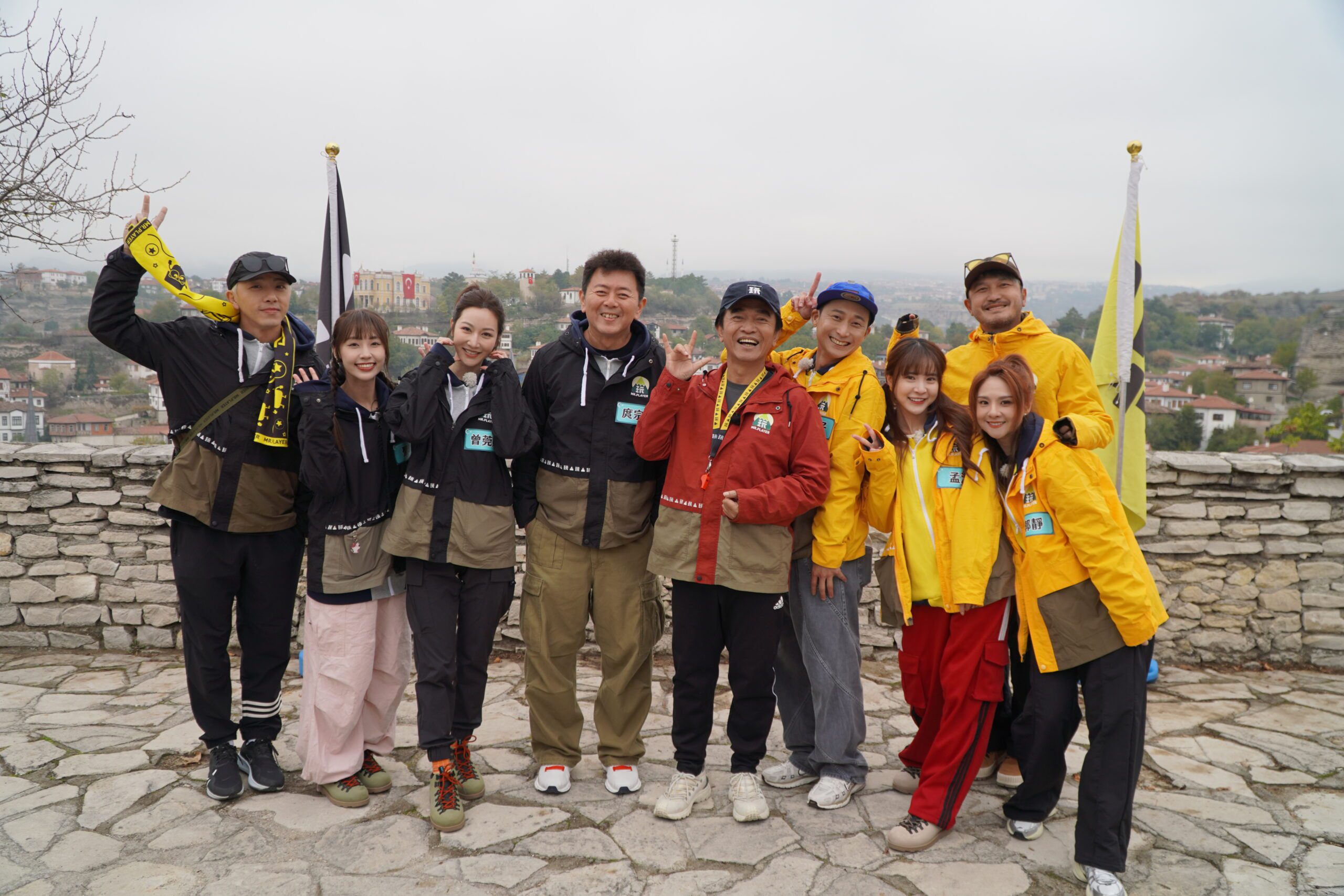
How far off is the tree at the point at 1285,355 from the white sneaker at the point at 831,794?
3633 cm

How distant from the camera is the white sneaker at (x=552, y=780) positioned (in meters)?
3.31

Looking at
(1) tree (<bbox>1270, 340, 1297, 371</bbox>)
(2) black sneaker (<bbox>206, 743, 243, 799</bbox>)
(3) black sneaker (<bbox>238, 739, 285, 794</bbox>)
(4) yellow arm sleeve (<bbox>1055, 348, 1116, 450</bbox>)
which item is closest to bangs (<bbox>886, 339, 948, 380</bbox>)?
(4) yellow arm sleeve (<bbox>1055, 348, 1116, 450</bbox>)

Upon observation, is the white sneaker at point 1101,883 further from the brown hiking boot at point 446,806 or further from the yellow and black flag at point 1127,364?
the brown hiking boot at point 446,806

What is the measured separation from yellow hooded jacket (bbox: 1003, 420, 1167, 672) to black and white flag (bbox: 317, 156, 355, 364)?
4.18m

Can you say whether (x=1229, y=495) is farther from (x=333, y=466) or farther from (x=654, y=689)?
(x=333, y=466)

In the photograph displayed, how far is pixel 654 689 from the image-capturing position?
187 inches

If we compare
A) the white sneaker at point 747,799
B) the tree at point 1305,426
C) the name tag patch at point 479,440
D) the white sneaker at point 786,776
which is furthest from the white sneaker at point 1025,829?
the tree at point 1305,426

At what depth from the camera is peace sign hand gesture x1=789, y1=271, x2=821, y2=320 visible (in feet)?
11.4

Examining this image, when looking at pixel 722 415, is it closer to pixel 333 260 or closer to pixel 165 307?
pixel 333 260

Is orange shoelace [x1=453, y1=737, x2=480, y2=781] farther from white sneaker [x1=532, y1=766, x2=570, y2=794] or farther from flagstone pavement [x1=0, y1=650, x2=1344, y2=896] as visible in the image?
white sneaker [x1=532, y1=766, x2=570, y2=794]

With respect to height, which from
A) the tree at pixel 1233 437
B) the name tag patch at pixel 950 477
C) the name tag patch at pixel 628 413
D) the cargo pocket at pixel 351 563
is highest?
the name tag patch at pixel 628 413

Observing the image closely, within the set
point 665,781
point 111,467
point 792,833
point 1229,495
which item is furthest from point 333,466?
point 1229,495

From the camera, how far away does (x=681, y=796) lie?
126 inches

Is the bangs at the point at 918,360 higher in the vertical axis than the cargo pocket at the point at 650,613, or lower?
higher
